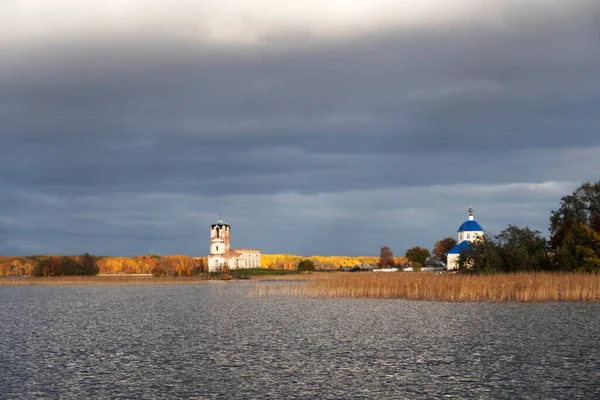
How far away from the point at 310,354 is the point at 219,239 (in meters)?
139

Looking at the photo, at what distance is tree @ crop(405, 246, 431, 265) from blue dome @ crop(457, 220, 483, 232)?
120 ft

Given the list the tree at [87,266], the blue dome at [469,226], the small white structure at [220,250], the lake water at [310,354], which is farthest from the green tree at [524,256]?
the small white structure at [220,250]

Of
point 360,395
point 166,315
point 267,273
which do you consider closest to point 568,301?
point 166,315

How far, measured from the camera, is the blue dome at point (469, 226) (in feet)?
461

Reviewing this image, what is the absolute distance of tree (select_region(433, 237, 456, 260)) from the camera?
167m

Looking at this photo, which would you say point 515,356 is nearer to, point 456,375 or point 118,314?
point 456,375

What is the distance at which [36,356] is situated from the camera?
25.1m

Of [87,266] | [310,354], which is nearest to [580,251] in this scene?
[310,354]

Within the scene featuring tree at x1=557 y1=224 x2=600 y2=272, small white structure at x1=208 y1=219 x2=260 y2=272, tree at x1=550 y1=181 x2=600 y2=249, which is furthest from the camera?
small white structure at x1=208 y1=219 x2=260 y2=272

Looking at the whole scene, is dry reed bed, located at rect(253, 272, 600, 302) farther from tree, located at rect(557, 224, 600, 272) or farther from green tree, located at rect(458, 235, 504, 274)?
green tree, located at rect(458, 235, 504, 274)

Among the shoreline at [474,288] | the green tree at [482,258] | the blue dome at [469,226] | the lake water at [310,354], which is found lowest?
the lake water at [310,354]

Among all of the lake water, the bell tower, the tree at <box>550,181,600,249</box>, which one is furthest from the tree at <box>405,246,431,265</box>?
the lake water

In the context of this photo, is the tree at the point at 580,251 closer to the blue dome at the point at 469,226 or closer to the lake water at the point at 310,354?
the lake water at the point at 310,354

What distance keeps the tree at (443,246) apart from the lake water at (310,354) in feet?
408
